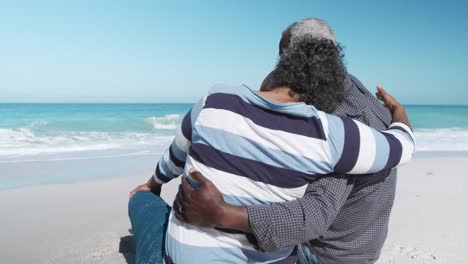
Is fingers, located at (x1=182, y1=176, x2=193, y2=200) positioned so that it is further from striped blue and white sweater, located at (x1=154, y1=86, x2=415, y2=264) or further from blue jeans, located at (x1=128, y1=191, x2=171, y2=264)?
blue jeans, located at (x1=128, y1=191, x2=171, y2=264)

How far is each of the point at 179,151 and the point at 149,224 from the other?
519 mm

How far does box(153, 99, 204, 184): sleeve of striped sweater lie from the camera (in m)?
1.61

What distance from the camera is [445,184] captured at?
24.1 feet

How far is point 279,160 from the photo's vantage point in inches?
57.8

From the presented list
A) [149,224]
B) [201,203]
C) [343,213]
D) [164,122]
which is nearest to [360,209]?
[343,213]

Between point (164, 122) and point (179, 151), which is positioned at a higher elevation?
point (179, 151)

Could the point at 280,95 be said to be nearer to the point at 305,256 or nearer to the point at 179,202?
the point at 179,202

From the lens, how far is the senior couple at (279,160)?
1466 millimetres

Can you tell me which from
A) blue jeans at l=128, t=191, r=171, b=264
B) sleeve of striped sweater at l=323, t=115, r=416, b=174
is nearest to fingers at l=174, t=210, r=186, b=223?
blue jeans at l=128, t=191, r=171, b=264

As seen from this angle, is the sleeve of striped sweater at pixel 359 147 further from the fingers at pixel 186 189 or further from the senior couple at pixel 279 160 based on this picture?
Result: the fingers at pixel 186 189

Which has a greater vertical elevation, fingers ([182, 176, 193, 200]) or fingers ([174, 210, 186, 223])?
fingers ([182, 176, 193, 200])

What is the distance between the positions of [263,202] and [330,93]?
0.51 metres

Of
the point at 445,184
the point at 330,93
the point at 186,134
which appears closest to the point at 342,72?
the point at 330,93

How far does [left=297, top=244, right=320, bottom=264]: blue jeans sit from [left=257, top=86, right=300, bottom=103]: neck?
85 cm
